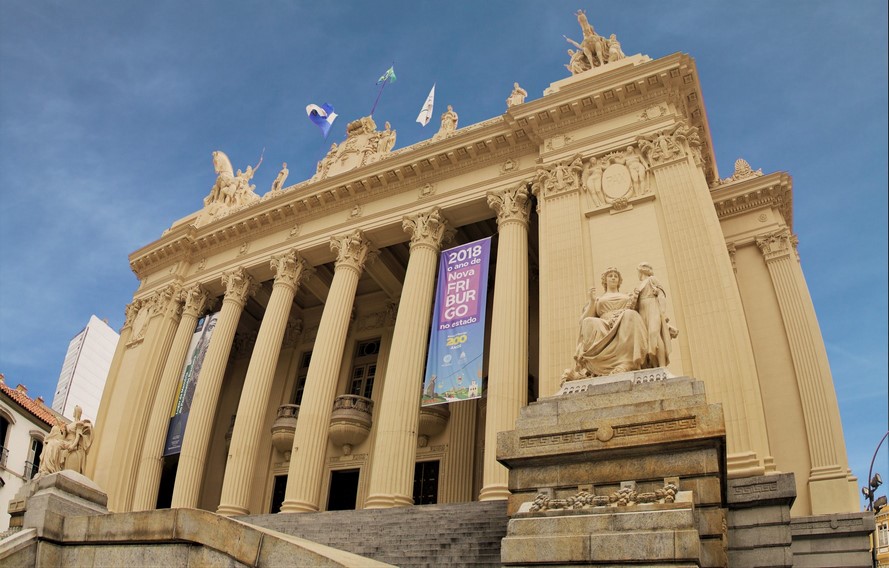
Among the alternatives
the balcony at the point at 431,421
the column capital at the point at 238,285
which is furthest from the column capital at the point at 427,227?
the column capital at the point at 238,285

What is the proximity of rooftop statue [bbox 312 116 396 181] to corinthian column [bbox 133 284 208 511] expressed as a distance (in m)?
7.10

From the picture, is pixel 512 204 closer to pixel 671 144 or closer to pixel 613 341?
pixel 671 144

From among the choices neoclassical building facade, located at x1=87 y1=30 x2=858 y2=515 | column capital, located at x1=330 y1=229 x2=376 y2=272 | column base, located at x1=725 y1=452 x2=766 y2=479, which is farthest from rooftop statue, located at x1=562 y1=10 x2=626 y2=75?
column base, located at x1=725 y1=452 x2=766 y2=479

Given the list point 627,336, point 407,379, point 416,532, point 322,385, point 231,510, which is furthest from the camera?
point 322,385

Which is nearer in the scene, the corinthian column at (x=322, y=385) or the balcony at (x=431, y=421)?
the corinthian column at (x=322, y=385)

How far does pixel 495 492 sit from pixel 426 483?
9050mm

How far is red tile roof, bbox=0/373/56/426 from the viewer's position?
35031 mm

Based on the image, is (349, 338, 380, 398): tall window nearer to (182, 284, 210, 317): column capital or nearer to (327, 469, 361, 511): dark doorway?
(327, 469, 361, 511): dark doorway

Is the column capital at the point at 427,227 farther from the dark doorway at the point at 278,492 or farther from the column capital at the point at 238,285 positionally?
the dark doorway at the point at 278,492

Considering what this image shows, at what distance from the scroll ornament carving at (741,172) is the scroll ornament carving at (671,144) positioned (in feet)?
16.5

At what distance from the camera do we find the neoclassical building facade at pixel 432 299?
17.0 metres

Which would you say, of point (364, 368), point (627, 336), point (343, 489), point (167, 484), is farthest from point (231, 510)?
point (627, 336)

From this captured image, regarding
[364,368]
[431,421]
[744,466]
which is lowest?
[744,466]

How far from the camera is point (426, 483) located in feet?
79.4
